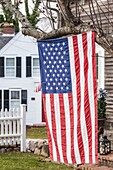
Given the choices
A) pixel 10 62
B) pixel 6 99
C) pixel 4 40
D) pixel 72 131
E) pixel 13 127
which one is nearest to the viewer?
pixel 72 131

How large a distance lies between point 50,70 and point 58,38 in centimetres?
66

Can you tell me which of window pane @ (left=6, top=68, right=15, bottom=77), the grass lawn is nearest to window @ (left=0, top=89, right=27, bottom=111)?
window pane @ (left=6, top=68, right=15, bottom=77)

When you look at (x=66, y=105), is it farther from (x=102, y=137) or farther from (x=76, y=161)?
(x=102, y=137)

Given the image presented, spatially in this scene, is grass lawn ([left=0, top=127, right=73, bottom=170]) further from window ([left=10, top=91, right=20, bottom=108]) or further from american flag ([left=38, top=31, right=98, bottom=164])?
window ([left=10, top=91, right=20, bottom=108])

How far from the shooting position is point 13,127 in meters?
16.6

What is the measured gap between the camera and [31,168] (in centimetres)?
1273

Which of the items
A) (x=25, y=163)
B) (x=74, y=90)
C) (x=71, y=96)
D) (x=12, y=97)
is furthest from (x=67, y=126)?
(x=12, y=97)

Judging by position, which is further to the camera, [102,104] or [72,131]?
[102,104]

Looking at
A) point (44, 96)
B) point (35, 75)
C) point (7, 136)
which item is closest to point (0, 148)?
point (7, 136)

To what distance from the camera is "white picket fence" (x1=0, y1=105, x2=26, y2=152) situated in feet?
53.9

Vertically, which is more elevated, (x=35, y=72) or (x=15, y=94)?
(x=35, y=72)

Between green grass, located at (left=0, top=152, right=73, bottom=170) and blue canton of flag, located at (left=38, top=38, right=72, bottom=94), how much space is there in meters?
2.26

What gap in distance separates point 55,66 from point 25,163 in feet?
11.1

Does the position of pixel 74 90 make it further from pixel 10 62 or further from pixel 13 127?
pixel 10 62
